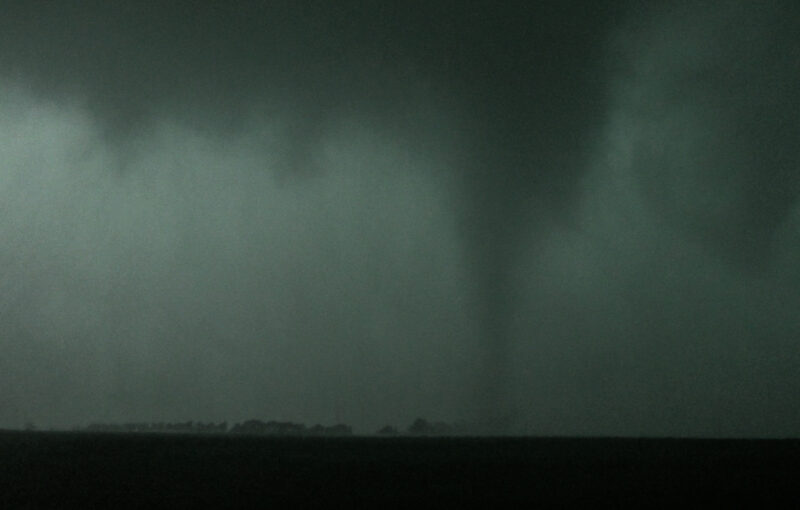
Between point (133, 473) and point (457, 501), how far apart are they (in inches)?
1440

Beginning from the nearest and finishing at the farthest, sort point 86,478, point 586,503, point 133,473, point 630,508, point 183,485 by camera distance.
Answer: point 630,508 < point 586,503 < point 183,485 < point 86,478 < point 133,473

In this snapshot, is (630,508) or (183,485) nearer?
(630,508)

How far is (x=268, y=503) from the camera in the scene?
151ft

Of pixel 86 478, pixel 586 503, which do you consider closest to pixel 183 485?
pixel 86 478

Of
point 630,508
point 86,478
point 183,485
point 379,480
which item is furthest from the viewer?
point 379,480

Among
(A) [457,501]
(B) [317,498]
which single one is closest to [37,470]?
(B) [317,498]

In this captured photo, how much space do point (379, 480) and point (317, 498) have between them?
63.4 feet

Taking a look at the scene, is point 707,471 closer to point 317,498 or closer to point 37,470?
point 317,498

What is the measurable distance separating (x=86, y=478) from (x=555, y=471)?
44.8 metres

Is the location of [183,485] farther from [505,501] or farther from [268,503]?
[505,501]

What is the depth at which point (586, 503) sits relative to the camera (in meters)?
48.8

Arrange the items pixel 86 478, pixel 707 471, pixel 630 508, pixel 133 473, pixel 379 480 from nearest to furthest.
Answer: pixel 630 508
pixel 86 478
pixel 379 480
pixel 133 473
pixel 707 471

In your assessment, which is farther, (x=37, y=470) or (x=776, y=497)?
(x=37, y=470)

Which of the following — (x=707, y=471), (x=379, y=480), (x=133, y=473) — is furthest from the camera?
(x=707, y=471)
